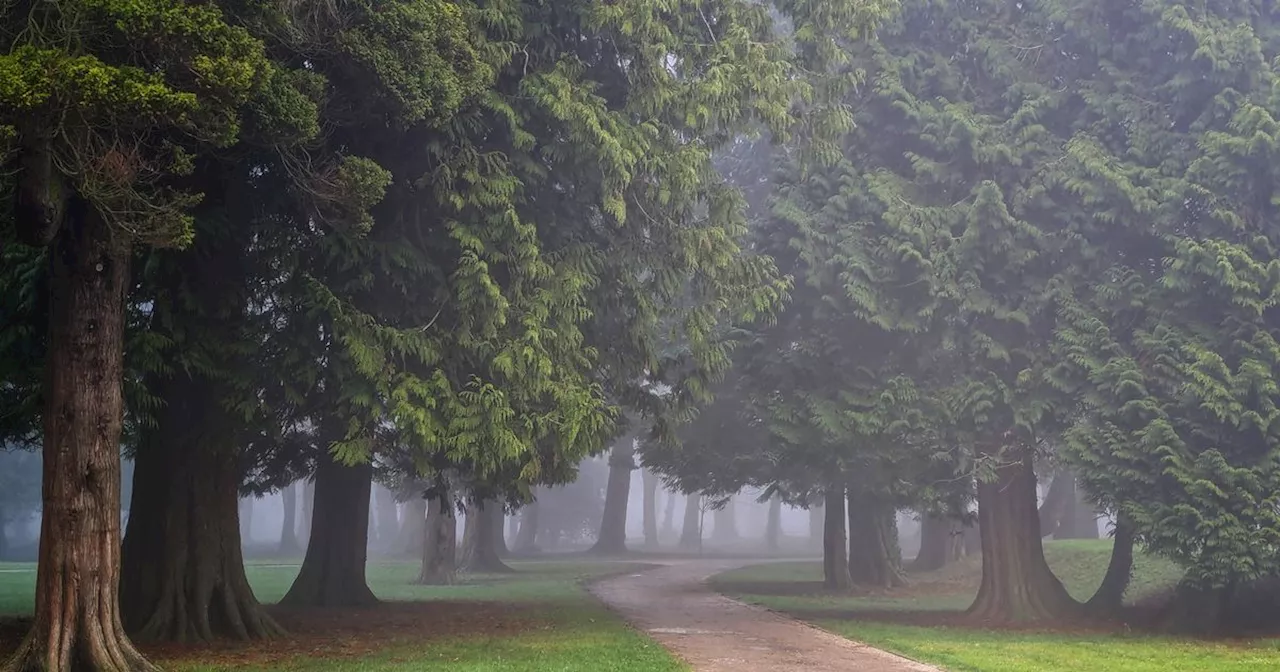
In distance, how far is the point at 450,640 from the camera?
666 inches

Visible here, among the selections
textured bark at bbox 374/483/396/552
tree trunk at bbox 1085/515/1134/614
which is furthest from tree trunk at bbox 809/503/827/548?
tree trunk at bbox 1085/515/1134/614

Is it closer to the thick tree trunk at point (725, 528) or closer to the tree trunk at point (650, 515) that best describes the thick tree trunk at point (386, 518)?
the tree trunk at point (650, 515)

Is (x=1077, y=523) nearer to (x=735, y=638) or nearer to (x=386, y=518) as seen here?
(x=735, y=638)

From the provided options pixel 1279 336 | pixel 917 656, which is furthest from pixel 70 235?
pixel 1279 336

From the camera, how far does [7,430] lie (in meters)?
16.1

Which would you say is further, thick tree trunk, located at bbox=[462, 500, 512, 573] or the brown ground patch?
thick tree trunk, located at bbox=[462, 500, 512, 573]

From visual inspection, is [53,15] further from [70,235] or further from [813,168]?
[813,168]

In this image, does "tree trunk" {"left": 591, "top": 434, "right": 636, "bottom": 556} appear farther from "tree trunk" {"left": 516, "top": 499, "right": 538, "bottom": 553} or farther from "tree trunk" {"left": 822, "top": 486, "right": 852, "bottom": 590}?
"tree trunk" {"left": 822, "top": 486, "right": 852, "bottom": 590}

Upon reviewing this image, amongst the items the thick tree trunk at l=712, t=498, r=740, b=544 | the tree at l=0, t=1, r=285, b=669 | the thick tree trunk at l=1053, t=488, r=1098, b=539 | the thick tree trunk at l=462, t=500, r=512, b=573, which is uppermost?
the tree at l=0, t=1, r=285, b=669

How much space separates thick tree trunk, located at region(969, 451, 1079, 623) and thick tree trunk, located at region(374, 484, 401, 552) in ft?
168

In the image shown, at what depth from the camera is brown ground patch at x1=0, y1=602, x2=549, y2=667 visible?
15.0 meters

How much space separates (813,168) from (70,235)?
14185 millimetres

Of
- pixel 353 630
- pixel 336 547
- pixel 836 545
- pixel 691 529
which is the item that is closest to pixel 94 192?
pixel 353 630

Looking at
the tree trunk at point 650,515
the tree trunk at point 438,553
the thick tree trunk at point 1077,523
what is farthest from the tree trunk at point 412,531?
the thick tree trunk at point 1077,523
